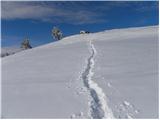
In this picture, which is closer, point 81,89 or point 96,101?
point 96,101

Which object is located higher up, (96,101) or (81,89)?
(81,89)

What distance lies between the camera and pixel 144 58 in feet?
57.8

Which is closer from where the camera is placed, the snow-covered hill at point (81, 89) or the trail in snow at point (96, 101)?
the trail in snow at point (96, 101)

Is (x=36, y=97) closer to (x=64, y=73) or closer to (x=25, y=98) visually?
(x=25, y=98)

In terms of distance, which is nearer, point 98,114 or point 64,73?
point 98,114

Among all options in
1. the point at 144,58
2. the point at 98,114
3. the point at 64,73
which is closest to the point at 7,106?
the point at 98,114

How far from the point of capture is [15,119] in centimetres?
851

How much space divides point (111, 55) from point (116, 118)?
11475mm

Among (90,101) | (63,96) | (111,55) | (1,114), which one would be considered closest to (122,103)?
(90,101)

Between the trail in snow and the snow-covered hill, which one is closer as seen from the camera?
the trail in snow

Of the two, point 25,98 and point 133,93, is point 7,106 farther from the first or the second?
point 133,93

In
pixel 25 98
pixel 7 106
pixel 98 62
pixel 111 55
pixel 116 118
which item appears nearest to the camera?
pixel 116 118

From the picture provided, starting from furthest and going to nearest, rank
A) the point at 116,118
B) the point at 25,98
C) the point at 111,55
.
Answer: the point at 111,55 < the point at 25,98 < the point at 116,118

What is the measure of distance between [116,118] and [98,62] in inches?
340
